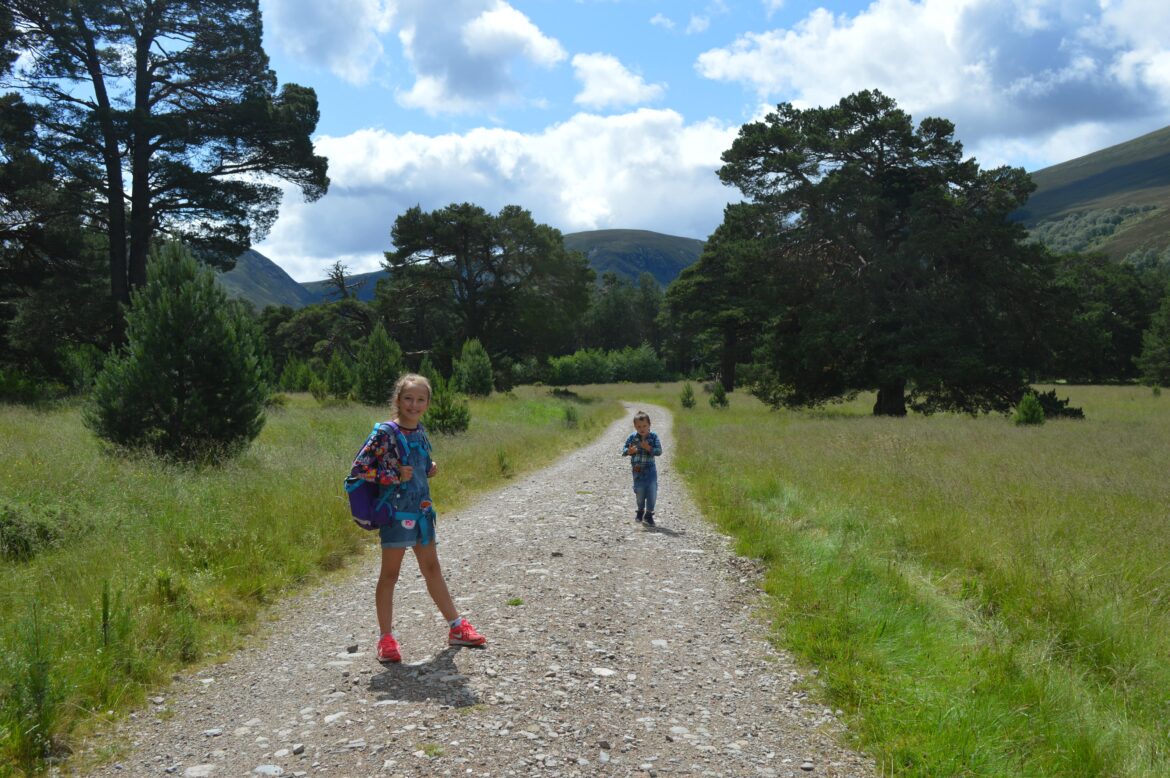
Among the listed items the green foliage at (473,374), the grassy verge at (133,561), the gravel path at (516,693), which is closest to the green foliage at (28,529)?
the grassy verge at (133,561)

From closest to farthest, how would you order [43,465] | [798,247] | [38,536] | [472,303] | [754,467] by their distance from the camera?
[38,536] < [43,465] < [754,467] < [798,247] < [472,303]

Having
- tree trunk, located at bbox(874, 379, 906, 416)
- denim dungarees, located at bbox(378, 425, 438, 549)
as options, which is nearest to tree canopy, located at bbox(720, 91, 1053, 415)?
tree trunk, located at bbox(874, 379, 906, 416)

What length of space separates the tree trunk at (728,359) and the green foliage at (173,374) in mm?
45521

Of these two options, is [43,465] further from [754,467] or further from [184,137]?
[184,137]

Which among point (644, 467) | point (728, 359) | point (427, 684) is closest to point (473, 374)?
point (728, 359)

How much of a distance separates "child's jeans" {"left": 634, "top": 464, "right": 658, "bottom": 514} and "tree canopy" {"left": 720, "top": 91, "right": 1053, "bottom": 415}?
775 inches

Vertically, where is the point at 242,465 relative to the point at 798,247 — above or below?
below

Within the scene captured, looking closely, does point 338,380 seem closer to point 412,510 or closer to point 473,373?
point 473,373

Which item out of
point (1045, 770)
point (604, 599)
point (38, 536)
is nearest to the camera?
point (1045, 770)

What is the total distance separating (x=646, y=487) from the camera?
9.22 m

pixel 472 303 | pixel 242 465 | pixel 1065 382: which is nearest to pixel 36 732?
pixel 242 465

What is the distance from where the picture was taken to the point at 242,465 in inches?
415

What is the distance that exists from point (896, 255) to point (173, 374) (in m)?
24.7

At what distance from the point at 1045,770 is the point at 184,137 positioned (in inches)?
1060
